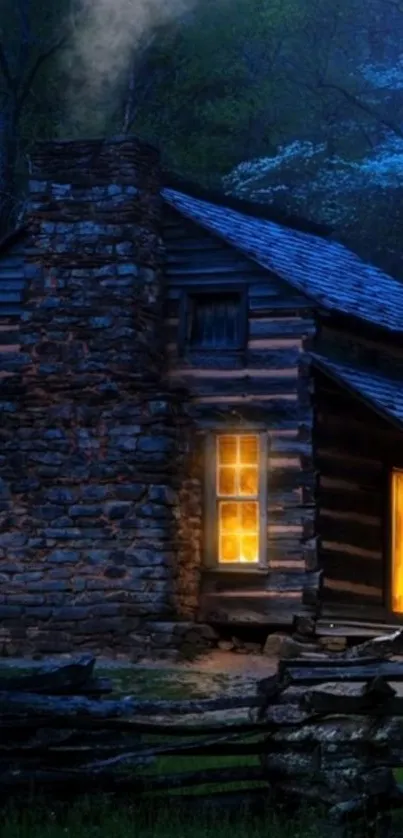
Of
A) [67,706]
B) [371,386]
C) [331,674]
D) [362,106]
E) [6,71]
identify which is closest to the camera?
[331,674]

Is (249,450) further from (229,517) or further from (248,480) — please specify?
(229,517)

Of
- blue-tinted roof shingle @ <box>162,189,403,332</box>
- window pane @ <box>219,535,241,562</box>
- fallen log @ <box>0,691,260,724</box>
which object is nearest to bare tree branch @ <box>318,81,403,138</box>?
blue-tinted roof shingle @ <box>162,189,403,332</box>

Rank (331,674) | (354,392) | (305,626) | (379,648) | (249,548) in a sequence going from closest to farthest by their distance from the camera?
1. (331,674)
2. (379,648)
3. (354,392)
4. (305,626)
5. (249,548)

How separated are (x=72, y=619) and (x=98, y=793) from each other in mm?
9504

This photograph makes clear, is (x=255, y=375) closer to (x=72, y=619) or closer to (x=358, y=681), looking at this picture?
(x=72, y=619)

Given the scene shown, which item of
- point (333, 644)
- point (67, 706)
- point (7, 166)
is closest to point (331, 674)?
point (67, 706)

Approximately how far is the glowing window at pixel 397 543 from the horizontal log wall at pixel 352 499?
0.18 m

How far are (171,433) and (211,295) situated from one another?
7.15 ft

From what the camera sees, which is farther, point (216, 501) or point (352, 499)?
point (352, 499)

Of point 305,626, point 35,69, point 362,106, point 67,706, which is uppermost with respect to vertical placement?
point 362,106

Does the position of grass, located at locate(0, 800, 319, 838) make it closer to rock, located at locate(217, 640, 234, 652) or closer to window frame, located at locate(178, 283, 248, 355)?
rock, located at locate(217, 640, 234, 652)

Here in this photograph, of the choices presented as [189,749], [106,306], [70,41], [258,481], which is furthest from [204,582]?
[70,41]

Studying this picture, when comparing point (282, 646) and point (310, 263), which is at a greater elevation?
point (310, 263)

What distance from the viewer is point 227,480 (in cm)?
2038
